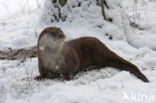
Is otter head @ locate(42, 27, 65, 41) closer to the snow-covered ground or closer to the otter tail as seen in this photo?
the snow-covered ground

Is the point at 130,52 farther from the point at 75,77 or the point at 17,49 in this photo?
the point at 17,49

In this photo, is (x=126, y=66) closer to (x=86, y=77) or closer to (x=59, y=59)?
(x=86, y=77)

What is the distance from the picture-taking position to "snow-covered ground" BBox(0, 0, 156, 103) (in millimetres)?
2049

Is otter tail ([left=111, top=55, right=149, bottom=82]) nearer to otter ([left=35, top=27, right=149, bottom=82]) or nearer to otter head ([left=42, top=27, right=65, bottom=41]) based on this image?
otter ([left=35, top=27, right=149, bottom=82])

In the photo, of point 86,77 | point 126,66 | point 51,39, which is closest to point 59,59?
point 51,39

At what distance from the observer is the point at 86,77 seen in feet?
9.40

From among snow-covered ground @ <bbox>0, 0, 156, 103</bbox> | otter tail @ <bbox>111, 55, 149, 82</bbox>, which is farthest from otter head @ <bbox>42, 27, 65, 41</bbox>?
otter tail @ <bbox>111, 55, 149, 82</bbox>

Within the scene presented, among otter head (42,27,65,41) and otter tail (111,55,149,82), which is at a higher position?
otter head (42,27,65,41)

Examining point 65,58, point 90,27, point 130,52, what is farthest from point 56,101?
point 90,27

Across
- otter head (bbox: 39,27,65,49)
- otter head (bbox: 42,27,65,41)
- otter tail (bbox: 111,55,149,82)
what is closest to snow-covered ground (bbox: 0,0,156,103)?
otter tail (bbox: 111,55,149,82)

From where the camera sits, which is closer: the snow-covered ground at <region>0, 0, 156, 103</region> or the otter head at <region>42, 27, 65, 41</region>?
the snow-covered ground at <region>0, 0, 156, 103</region>

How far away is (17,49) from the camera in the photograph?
4.17 metres

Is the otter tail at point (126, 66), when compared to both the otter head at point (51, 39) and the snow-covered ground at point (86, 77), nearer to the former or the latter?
the snow-covered ground at point (86, 77)

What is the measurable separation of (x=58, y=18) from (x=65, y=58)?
162 centimetres
